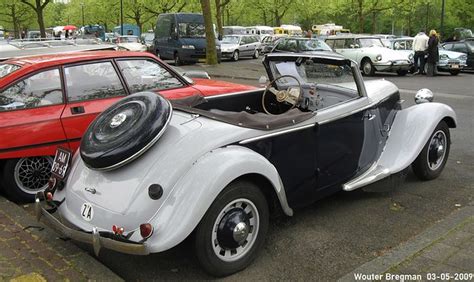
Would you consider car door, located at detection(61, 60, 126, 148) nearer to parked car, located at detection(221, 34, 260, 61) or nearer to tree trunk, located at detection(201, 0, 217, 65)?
tree trunk, located at detection(201, 0, 217, 65)

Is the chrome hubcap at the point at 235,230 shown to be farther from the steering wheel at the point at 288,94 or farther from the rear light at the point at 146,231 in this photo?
the steering wheel at the point at 288,94

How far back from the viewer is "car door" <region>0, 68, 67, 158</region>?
4.85 m

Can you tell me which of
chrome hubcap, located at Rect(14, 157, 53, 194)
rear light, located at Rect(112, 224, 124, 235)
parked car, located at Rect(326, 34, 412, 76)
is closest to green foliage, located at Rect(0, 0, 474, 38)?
parked car, located at Rect(326, 34, 412, 76)

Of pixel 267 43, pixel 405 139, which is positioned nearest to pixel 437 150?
pixel 405 139

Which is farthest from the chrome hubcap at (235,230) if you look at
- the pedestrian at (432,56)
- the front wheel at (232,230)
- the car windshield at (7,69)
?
the pedestrian at (432,56)

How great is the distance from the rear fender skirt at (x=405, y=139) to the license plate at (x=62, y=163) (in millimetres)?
2448

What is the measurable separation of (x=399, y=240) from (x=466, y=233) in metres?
0.53

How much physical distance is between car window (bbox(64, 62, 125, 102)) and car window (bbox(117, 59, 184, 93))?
15cm

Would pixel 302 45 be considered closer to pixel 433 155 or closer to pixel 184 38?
pixel 184 38

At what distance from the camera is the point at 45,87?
5.27 m

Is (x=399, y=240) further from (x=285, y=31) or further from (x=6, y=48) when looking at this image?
(x=285, y=31)

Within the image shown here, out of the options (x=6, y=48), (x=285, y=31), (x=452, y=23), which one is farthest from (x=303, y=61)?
(x=452, y=23)

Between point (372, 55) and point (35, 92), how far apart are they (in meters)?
15.7

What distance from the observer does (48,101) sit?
205 inches
